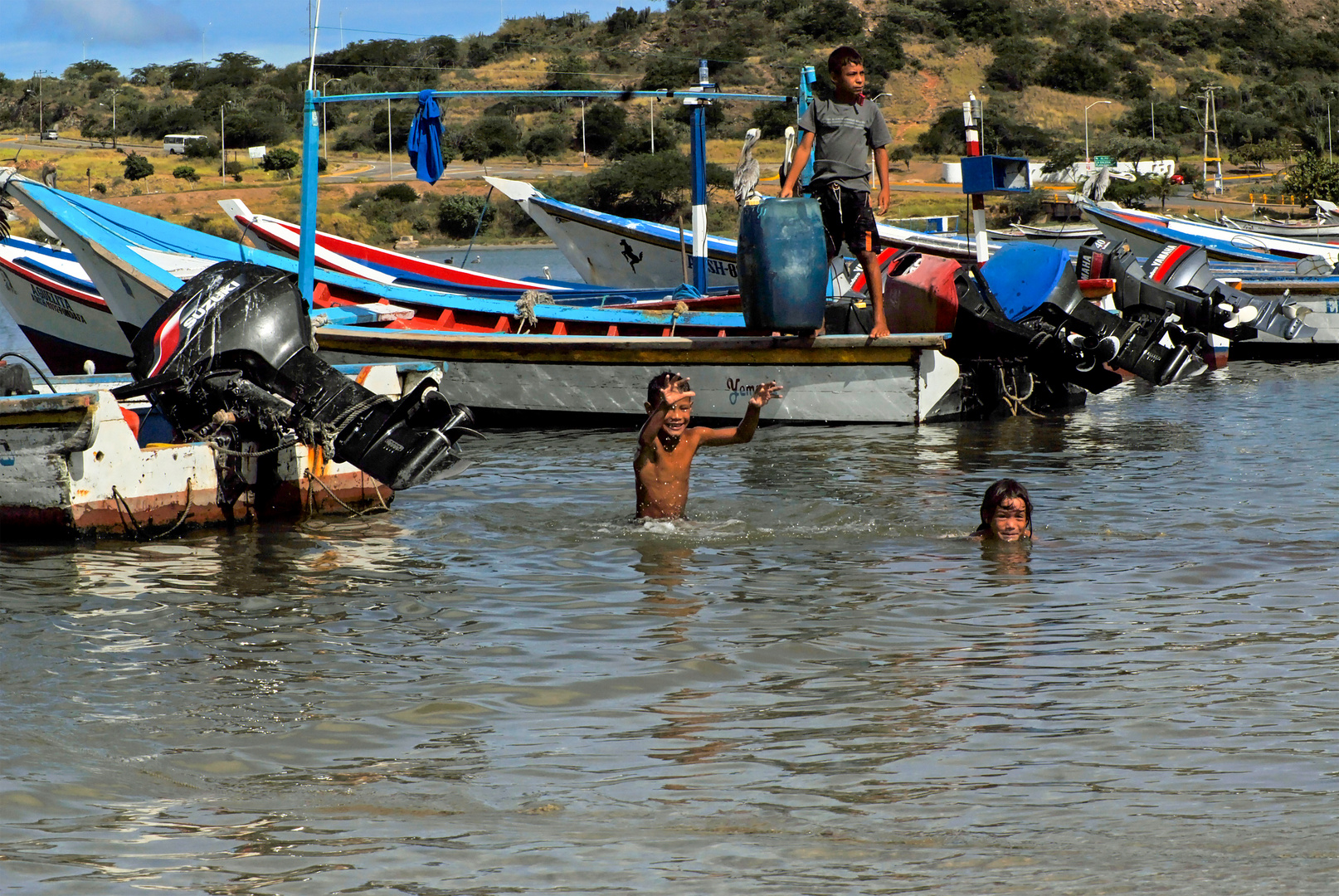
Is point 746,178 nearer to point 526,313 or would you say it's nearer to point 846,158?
point 846,158

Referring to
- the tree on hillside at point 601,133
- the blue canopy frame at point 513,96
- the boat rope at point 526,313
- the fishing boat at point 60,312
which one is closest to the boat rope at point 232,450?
the blue canopy frame at point 513,96

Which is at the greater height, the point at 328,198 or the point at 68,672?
the point at 328,198

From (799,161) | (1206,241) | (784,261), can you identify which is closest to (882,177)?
(799,161)

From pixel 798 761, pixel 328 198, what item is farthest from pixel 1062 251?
pixel 328 198

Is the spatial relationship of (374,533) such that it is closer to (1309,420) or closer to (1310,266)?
(1309,420)

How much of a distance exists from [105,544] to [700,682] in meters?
4.37

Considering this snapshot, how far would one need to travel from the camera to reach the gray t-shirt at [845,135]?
35.4ft

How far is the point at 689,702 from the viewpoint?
16.8 ft

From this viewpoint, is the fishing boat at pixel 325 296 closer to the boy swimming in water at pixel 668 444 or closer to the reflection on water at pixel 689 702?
the reflection on water at pixel 689 702

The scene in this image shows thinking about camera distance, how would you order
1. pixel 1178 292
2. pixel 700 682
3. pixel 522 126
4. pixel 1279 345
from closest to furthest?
pixel 700 682
pixel 1178 292
pixel 1279 345
pixel 522 126

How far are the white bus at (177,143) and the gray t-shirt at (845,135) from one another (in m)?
69.6

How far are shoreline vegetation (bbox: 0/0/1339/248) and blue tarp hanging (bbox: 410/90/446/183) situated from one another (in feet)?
126

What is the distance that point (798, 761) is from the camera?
445 centimetres

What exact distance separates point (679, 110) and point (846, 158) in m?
72.4
